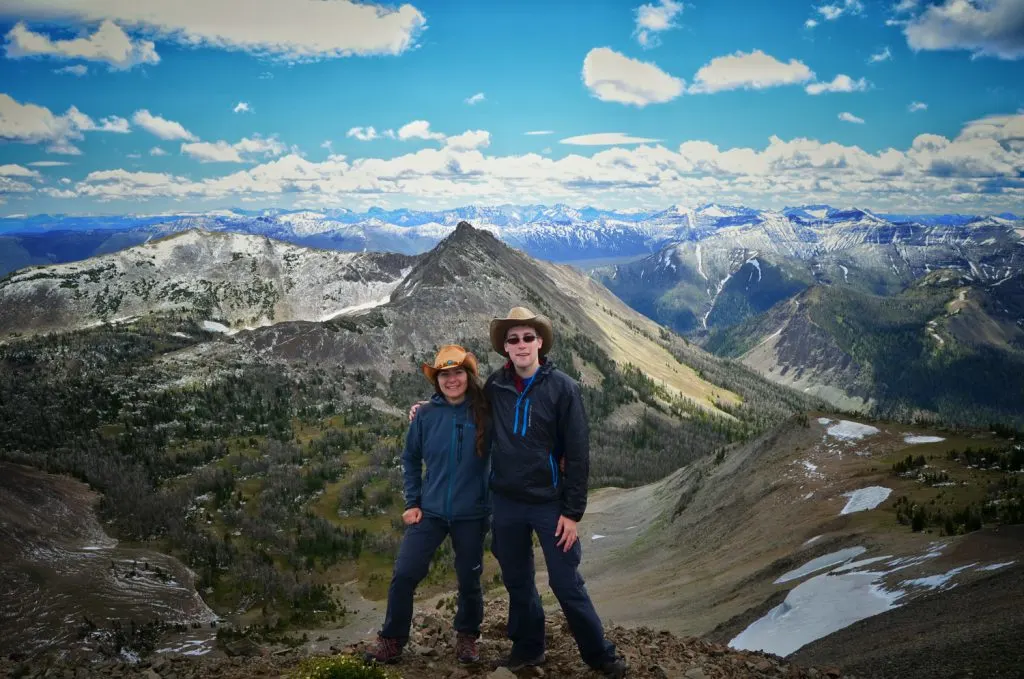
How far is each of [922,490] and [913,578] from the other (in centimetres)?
1178

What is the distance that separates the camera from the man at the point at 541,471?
8.48 m

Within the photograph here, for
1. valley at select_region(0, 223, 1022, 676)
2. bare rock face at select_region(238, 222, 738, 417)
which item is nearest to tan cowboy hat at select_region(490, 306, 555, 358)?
valley at select_region(0, 223, 1022, 676)

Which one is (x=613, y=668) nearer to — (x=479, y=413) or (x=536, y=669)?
(x=536, y=669)

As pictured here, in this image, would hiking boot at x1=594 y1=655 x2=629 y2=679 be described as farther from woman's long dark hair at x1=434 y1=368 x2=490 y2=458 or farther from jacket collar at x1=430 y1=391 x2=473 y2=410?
jacket collar at x1=430 y1=391 x2=473 y2=410

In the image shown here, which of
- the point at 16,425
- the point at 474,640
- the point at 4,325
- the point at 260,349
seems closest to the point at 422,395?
the point at 260,349

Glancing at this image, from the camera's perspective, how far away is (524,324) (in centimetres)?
891

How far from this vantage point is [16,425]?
3127 inches

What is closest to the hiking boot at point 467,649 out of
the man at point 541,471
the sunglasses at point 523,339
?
the man at point 541,471

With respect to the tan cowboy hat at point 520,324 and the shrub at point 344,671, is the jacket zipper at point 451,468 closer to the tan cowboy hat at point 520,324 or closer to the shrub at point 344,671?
the tan cowboy hat at point 520,324

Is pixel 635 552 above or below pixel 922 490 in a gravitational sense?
below

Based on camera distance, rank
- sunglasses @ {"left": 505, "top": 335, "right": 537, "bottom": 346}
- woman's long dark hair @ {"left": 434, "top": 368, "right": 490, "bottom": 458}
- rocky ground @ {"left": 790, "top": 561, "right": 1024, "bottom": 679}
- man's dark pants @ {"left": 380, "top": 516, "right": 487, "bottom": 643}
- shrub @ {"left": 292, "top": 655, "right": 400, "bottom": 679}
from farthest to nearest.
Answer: man's dark pants @ {"left": 380, "top": 516, "right": 487, "bottom": 643}, woman's long dark hair @ {"left": 434, "top": 368, "right": 490, "bottom": 458}, sunglasses @ {"left": 505, "top": 335, "right": 537, "bottom": 346}, rocky ground @ {"left": 790, "top": 561, "right": 1024, "bottom": 679}, shrub @ {"left": 292, "top": 655, "right": 400, "bottom": 679}

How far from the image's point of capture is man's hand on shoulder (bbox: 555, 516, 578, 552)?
27.6 ft

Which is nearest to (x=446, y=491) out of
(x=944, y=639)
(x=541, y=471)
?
(x=541, y=471)

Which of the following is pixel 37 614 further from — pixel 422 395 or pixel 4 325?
pixel 4 325
